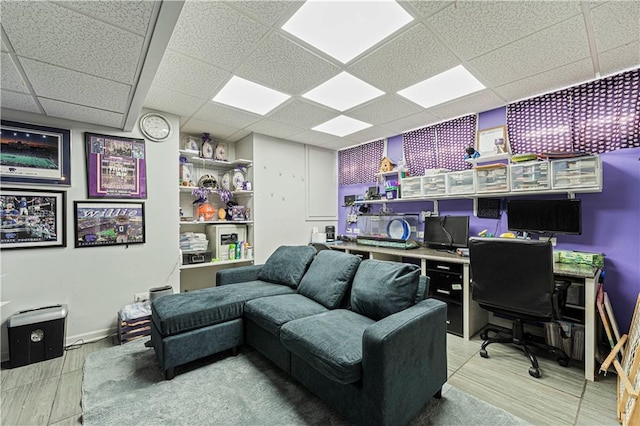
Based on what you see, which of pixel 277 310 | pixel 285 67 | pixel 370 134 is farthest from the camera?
pixel 370 134

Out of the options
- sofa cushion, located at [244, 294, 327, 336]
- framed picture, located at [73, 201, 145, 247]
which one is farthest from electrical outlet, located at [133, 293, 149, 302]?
sofa cushion, located at [244, 294, 327, 336]

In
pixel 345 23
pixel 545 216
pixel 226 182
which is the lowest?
pixel 545 216

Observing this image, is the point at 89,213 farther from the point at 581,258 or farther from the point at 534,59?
the point at 581,258

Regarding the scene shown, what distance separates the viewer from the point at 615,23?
5.58ft

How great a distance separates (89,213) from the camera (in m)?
2.70

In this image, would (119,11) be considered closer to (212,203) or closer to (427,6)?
(427,6)

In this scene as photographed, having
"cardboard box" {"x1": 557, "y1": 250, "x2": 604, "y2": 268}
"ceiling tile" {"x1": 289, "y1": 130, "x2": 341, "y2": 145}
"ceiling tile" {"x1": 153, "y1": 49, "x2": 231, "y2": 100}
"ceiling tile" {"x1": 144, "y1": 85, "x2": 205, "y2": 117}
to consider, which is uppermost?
"ceiling tile" {"x1": 153, "y1": 49, "x2": 231, "y2": 100}

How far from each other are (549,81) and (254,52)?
2.67 m

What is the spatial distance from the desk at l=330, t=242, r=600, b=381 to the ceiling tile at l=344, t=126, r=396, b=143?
172 centimetres

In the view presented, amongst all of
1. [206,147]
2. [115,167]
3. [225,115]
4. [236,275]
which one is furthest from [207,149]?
[236,275]

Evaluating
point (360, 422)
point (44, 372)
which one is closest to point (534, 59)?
point (360, 422)

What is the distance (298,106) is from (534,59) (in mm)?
2176

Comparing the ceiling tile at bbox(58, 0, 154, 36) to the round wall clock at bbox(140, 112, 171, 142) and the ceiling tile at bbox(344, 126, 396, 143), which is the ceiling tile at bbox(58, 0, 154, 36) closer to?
the round wall clock at bbox(140, 112, 171, 142)

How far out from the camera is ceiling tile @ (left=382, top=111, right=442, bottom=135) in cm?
337
